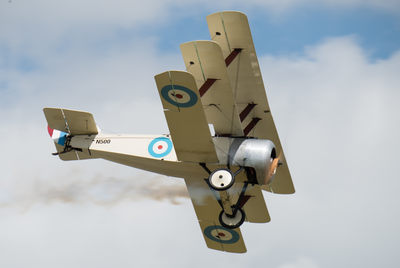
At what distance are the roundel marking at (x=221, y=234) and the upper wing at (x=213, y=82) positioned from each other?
3663 millimetres

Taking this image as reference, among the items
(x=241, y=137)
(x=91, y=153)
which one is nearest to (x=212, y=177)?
(x=241, y=137)

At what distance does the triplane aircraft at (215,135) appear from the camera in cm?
1547

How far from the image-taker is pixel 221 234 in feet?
63.3

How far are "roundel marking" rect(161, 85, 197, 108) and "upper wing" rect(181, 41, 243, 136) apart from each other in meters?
0.83

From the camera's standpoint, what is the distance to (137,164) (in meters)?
17.4

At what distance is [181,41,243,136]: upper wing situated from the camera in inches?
617

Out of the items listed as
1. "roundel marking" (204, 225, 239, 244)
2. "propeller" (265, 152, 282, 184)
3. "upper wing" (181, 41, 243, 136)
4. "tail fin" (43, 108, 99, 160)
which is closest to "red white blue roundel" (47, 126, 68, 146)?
"tail fin" (43, 108, 99, 160)

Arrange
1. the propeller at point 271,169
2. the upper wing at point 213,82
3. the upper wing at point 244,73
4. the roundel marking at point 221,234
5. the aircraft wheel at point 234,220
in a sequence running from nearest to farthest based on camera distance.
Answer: the upper wing at point 213,82
the propeller at point 271,169
the upper wing at point 244,73
the aircraft wheel at point 234,220
the roundel marking at point 221,234

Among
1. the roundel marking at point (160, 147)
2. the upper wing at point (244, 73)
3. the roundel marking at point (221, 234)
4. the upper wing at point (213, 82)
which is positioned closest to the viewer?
the upper wing at point (213, 82)

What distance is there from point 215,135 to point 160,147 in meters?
1.39

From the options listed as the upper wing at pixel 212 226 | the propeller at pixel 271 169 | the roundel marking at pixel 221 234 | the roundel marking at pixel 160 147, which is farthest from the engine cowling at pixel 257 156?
the roundel marking at pixel 221 234

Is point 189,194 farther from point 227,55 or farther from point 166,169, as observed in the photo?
point 227,55

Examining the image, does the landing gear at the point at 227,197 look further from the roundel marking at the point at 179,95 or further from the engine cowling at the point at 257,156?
the roundel marking at the point at 179,95

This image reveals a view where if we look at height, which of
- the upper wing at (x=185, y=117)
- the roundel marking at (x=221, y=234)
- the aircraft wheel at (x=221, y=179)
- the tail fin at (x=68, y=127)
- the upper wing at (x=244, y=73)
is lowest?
the aircraft wheel at (x=221, y=179)
